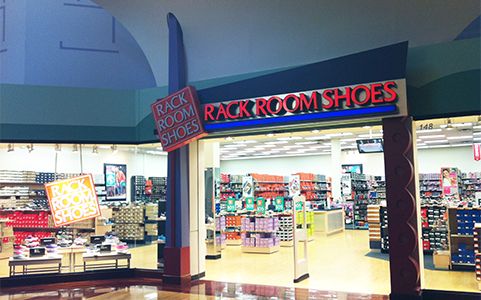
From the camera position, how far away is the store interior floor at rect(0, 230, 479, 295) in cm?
756

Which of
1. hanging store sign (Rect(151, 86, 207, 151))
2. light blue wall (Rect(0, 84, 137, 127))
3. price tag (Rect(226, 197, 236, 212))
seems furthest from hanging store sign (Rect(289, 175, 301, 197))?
hanging store sign (Rect(151, 86, 207, 151))

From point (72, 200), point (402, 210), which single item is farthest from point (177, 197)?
point (402, 210)

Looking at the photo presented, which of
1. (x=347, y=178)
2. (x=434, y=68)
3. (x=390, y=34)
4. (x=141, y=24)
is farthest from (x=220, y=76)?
(x=347, y=178)

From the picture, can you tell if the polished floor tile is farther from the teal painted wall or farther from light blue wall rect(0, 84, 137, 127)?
light blue wall rect(0, 84, 137, 127)

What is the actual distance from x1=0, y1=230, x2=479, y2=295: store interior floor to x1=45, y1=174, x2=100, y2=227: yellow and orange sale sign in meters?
1.69

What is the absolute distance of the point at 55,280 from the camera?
8.38m

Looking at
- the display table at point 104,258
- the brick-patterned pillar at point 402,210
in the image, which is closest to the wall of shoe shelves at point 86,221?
the display table at point 104,258

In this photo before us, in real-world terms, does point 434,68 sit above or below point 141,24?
below

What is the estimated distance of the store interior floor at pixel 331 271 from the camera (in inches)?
296

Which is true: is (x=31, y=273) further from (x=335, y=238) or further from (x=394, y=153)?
(x=335, y=238)

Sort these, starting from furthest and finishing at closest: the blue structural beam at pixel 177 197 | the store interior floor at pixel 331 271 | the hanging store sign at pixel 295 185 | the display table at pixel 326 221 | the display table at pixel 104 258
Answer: the hanging store sign at pixel 295 185, the display table at pixel 326 221, the display table at pixel 104 258, the blue structural beam at pixel 177 197, the store interior floor at pixel 331 271

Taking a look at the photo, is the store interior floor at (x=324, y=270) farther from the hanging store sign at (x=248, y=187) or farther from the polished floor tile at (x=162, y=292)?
the hanging store sign at (x=248, y=187)

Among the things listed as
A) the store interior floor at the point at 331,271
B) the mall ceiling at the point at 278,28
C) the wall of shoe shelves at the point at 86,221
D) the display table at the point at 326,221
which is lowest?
the store interior floor at the point at 331,271

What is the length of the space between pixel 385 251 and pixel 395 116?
609 centimetres
